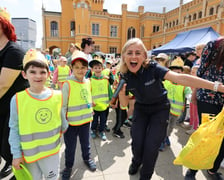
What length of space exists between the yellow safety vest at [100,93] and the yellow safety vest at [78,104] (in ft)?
3.09

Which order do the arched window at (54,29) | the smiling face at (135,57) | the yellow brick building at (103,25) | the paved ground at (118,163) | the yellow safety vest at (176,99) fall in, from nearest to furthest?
1. the smiling face at (135,57)
2. the paved ground at (118,163)
3. the yellow safety vest at (176,99)
4. the yellow brick building at (103,25)
5. the arched window at (54,29)

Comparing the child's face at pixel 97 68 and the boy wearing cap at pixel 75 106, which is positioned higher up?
the child's face at pixel 97 68

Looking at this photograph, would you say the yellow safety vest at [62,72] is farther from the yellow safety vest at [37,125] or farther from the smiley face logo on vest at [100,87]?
the yellow safety vest at [37,125]

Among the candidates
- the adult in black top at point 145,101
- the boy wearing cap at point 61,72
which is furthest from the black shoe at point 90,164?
the boy wearing cap at point 61,72

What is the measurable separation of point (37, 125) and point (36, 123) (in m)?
0.02

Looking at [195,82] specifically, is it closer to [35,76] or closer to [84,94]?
[84,94]

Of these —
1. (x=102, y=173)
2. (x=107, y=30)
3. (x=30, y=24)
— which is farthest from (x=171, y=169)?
(x=107, y=30)

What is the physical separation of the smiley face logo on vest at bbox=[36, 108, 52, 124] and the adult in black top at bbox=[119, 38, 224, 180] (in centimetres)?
106

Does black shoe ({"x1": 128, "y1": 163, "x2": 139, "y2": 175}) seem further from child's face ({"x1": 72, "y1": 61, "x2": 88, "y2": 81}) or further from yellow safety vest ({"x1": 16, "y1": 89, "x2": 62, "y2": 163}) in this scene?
child's face ({"x1": 72, "y1": 61, "x2": 88, "y2": 81})

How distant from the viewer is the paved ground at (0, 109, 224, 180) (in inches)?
86.8

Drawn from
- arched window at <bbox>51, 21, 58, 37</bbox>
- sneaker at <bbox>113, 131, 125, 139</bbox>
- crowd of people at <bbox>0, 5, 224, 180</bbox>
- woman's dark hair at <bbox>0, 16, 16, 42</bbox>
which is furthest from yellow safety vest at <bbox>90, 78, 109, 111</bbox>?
arched window at <bbox>51, 21, 58, 37</bbox>

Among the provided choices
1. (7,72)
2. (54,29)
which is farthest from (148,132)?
(54,29)

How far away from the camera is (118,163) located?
249 centimetres

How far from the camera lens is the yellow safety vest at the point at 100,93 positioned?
3152 millimetres
